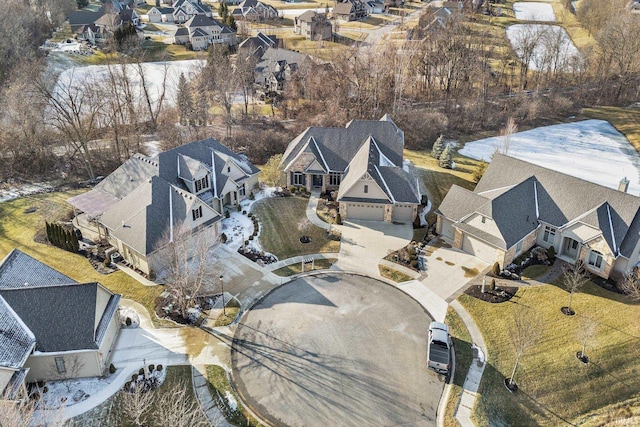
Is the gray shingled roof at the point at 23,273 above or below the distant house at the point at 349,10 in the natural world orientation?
below

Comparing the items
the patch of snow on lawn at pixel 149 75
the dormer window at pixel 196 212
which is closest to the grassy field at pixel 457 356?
the dormer window at pixel 196 212

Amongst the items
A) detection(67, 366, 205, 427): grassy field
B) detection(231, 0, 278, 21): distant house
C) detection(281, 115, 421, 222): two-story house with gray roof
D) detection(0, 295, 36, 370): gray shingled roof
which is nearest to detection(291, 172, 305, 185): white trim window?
detection(281, 115, 421, 222): two-story house with gray roof

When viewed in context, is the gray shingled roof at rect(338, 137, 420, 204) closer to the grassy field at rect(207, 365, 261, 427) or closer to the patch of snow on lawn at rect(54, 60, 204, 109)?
the grassy field at rect(207, 365, 261, 427)

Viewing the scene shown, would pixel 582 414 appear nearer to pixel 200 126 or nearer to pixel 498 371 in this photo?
pixel 498 371

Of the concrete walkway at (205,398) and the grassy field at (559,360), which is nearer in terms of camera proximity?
the concrete walkway at (205,398)

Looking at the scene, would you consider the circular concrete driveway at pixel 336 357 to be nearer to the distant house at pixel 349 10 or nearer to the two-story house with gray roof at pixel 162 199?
the two-story house with gray roof at pixel 162 199

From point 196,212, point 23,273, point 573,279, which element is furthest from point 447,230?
point 23,273

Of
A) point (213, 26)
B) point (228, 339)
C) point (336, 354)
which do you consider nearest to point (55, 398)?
point (228, 339)
